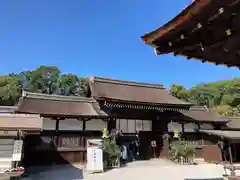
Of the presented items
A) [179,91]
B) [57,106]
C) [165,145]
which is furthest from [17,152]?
[179,91]

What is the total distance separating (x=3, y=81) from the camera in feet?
105

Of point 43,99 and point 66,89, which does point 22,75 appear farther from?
point 43,99

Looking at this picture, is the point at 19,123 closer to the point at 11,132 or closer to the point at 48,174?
the point at 11,132

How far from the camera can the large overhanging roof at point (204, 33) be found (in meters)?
2.30

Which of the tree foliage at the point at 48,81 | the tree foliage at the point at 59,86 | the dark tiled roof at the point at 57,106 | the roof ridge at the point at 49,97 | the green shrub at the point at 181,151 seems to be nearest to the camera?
the dark tiled roof at the point at 57,106

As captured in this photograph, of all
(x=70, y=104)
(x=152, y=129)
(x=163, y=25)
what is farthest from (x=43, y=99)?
(x=163, y=25)

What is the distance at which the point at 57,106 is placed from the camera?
40.0 ft

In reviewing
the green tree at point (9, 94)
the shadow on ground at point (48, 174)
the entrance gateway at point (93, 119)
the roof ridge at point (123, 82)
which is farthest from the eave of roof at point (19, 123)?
the green tree at point (9, 94)

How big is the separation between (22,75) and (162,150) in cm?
3434

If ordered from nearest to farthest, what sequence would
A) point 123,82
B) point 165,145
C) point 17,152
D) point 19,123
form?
point 17,152
point 19,123
point 165,145
point 123,82

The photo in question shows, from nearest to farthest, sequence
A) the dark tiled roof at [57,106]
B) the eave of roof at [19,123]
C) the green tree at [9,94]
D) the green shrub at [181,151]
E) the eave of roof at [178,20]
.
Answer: the eave of roof at [178,20] < the eave of roof at [19,123] < the dark tiled roof at [57,106] < the green shrub at [181,151] < the green tree at [9,94]

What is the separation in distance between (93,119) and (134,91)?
408 cm

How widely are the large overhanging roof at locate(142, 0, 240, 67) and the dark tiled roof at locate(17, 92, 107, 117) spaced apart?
9.08 m

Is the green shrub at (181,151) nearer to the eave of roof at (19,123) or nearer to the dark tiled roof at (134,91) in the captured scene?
the dark tiled roof at (134,91)
